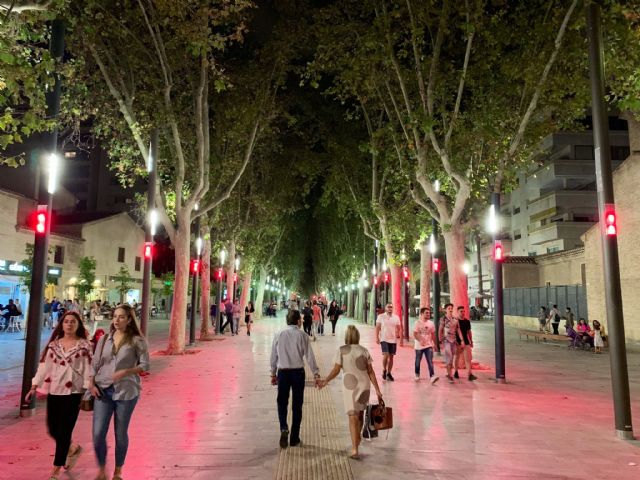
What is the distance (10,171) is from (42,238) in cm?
3886

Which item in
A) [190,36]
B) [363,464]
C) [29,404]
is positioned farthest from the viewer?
[190,36]

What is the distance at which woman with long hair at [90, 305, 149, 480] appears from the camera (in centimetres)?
500

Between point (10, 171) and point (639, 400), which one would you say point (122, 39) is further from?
point (10, 171)

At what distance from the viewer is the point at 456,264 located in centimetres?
1514

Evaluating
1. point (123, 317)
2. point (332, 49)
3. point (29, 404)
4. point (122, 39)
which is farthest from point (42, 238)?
point (332, 49)

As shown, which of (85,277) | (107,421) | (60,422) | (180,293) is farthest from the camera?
(85,277)

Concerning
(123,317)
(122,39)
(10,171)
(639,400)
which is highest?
(10,171)

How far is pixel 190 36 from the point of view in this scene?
1210 centimetres

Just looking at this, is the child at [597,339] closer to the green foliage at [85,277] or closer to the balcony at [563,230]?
the green foliage at [85,277]

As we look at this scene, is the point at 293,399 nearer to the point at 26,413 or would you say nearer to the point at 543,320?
the point at 26,413

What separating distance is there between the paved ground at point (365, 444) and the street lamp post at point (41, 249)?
0.78 meters

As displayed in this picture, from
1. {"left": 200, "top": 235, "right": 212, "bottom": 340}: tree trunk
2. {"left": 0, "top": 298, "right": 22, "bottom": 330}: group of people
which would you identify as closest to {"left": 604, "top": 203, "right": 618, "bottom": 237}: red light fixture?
{"left": 200, "top": 235, "right": 212, "bottom": 340}: tree trunk

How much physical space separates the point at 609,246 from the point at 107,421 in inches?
283

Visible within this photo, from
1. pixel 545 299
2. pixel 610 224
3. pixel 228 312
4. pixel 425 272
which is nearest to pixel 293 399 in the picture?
pixel 610 224
